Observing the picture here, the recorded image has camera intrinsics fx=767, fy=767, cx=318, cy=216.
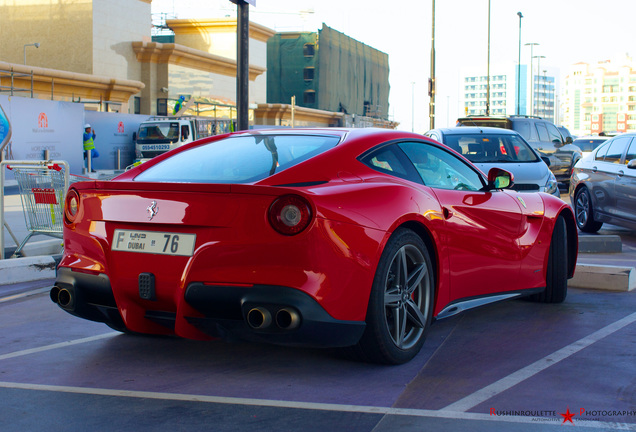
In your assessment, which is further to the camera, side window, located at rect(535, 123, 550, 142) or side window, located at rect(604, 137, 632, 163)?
side window, located at rect(535, 123, 550, 142)

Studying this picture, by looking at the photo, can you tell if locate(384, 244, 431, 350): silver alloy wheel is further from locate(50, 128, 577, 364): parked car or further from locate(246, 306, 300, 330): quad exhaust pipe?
locate(246, 306, 300, 330): quad exhaust pipe

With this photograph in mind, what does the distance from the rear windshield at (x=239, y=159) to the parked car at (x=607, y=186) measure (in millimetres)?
7047

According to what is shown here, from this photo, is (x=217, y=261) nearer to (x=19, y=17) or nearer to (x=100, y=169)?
(x=100, y=169)

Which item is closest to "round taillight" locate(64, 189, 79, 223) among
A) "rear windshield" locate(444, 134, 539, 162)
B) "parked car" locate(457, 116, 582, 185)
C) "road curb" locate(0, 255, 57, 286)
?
"road curb" locate(0, 255, 57, 286)

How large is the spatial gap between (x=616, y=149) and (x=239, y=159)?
8517 millimetres

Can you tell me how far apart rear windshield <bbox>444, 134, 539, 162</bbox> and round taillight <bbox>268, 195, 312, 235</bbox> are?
8.46 metres

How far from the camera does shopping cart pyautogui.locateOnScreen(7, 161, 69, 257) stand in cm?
834

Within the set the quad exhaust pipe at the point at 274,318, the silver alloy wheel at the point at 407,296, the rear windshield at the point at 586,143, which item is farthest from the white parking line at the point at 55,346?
the rear windshield at the point at 586,143

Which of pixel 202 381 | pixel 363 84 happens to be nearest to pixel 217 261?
pixel 202 381

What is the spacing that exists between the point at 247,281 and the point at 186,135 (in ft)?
91.3

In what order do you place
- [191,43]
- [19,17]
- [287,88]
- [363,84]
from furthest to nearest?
[363,84] < [287,88] < [191,43] < [19,17]

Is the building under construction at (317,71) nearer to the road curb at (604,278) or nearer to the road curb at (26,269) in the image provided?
the road curb at (26,269)

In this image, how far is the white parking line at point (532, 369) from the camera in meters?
3.56

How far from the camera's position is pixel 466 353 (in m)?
4.50
